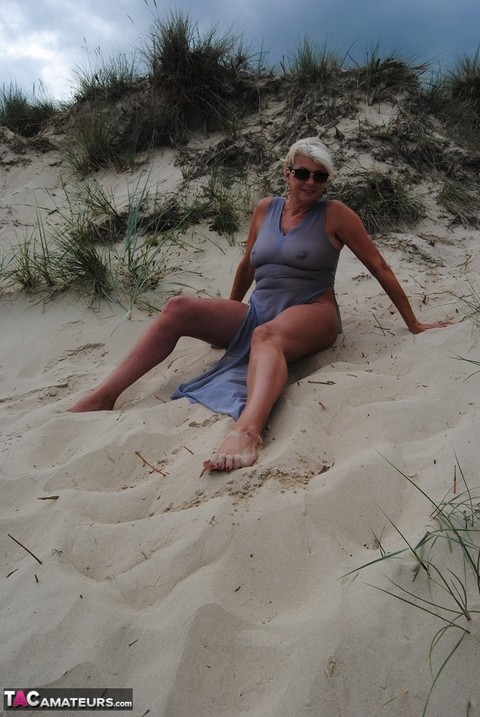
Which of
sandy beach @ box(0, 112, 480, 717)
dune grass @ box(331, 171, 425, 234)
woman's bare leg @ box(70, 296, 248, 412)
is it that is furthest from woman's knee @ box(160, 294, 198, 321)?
dune grass @ box(331, 171, 425, 234)

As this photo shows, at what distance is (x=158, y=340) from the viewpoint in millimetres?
2885

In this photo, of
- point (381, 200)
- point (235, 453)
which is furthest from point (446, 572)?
point (381, 200)

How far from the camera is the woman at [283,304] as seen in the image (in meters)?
2.79

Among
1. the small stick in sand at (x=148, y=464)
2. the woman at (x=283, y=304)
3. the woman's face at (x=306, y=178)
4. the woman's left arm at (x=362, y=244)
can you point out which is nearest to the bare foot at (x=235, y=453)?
the small stick in sand at (x=148, y=464)

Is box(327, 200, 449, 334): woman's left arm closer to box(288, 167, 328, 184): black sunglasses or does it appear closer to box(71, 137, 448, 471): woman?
box(71, 137, 448, 471): woman

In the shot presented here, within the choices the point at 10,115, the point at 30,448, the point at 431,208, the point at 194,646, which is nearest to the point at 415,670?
the point at 194,646

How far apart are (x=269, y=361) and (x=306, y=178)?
Result: 1.03 metres

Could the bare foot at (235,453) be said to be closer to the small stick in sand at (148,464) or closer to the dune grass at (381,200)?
the small stick in sand at (148,464)

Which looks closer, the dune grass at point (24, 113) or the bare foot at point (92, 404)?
the bare foot at point (92, 404)

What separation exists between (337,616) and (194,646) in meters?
0.35

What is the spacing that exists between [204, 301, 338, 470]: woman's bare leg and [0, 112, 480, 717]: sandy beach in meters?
0.07

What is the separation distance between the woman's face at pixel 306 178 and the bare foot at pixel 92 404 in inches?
56.4

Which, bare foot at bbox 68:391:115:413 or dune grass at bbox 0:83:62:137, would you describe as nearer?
bare foot at bbox 68:391:115:413

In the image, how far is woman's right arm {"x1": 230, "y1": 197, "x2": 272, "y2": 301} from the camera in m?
3.21
